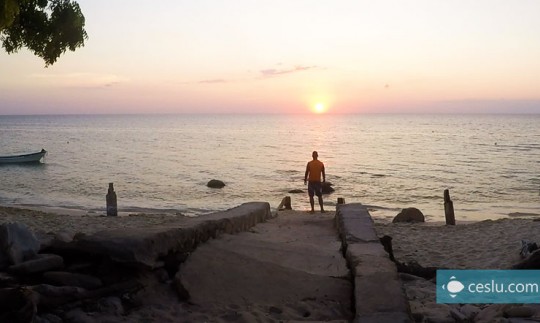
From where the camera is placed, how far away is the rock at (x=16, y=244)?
528 centimetres

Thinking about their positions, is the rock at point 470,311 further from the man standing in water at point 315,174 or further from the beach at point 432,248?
the man standing in water at point 315,174

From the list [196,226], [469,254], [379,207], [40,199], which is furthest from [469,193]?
[196,226]

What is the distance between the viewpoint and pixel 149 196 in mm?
30344

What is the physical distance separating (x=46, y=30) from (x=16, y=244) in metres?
7.56

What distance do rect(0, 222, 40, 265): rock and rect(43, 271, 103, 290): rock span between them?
1.48 feet

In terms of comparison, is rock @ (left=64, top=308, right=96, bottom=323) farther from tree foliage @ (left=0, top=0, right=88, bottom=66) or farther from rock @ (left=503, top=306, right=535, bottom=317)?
tree foliage @ (left=0, top=0, right=88, bottom=66)

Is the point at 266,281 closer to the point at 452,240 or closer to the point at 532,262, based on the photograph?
the point at 532,262

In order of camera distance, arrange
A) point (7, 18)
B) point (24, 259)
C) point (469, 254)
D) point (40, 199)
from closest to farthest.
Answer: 1. point (24, 259)
2. point (7, 18)
3. point (469, 254)
4. point (40, 199)

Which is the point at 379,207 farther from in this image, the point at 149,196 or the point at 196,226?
the point at 196,226

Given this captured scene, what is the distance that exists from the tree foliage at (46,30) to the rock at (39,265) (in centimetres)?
761

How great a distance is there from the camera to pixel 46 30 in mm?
11391

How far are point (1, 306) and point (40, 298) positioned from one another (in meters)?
0.32

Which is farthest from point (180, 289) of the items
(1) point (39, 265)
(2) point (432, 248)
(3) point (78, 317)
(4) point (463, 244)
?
(4) point (463, 244)

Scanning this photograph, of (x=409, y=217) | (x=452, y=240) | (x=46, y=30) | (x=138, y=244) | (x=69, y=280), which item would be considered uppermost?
(x=46, y=30)
